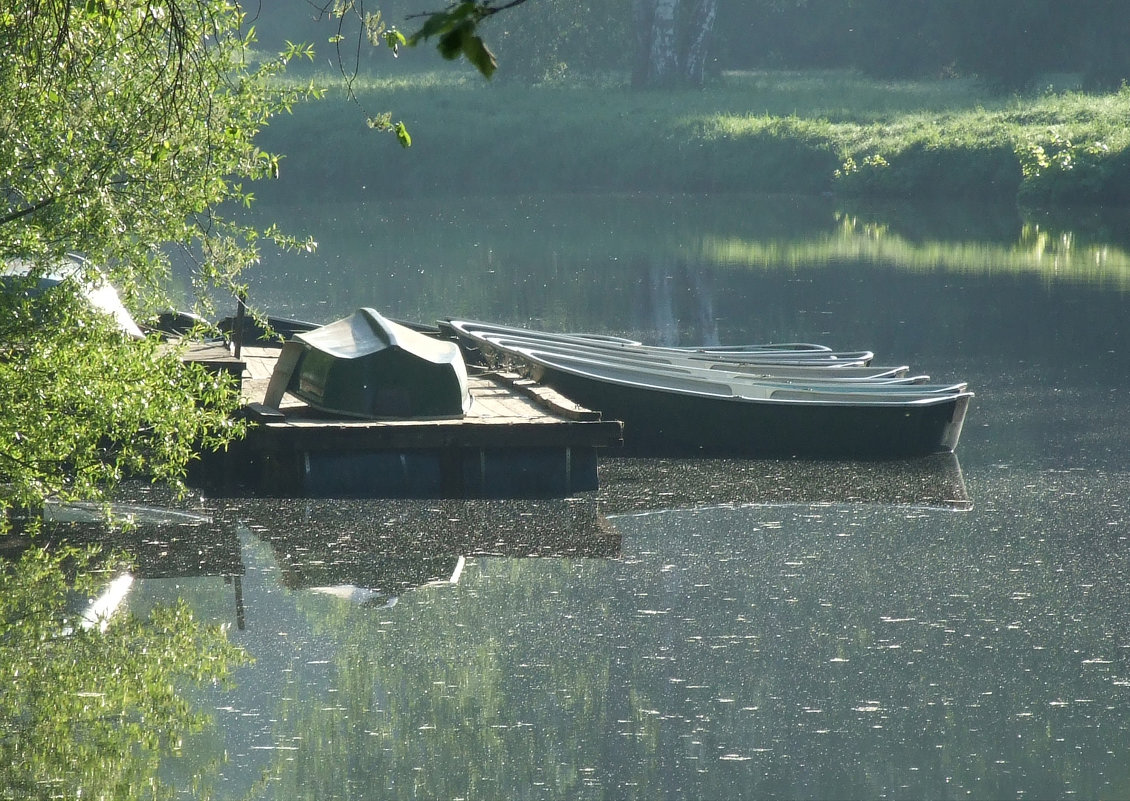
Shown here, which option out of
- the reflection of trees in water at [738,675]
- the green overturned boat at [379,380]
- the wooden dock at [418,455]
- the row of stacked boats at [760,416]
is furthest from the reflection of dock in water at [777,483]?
the green overturned boat at [379,380]

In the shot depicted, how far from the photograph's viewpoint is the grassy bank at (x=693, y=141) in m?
34.7

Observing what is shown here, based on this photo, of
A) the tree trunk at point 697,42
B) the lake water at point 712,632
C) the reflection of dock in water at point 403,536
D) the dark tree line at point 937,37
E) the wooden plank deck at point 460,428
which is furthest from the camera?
the tree trunk at point 697,42

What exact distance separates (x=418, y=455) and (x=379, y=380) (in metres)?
0.61

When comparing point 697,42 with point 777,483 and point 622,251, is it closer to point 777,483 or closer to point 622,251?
point 622,251

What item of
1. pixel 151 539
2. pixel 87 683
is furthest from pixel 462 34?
pixel 151 539

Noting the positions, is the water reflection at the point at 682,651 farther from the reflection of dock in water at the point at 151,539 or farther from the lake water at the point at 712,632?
the reflection of dock in water at the point at 151,539

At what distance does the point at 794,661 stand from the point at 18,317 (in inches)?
144

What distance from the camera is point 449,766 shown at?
16.8 feet

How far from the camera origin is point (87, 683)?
5.80 meters

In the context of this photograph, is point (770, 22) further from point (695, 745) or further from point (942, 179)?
point (695, 745)

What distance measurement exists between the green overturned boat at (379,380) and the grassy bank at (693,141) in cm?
2544

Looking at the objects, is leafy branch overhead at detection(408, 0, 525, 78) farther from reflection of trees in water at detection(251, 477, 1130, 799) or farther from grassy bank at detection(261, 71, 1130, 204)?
grassy bank at detection(261, 71, 1130, 204)

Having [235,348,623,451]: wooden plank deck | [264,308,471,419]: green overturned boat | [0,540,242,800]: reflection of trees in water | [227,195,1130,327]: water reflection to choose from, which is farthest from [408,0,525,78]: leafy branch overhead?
[227,195,1130,327]: water reflection

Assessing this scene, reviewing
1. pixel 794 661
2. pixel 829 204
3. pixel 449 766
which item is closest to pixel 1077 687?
pixel 794 661
